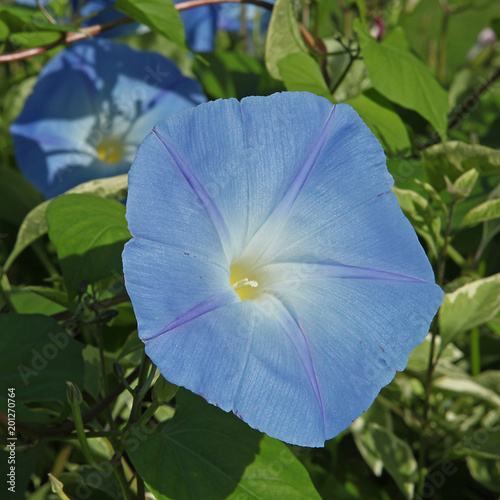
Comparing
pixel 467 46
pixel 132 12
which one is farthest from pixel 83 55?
pixel 467 46

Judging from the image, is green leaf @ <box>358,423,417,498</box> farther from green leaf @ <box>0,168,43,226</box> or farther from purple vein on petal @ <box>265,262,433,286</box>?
green leaf @ <box>0,168,43,226</box>

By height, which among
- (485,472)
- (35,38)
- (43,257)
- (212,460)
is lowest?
(485,472)

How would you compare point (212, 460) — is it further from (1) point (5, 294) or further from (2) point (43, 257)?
(2) point (43, 257)

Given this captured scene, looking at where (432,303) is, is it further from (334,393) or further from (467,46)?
(467,46)

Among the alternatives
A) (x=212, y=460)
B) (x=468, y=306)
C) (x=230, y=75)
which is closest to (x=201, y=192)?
(x=212, y=460)

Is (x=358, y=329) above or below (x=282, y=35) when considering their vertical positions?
below

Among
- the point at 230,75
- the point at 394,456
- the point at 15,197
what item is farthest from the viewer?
the point at 230,75

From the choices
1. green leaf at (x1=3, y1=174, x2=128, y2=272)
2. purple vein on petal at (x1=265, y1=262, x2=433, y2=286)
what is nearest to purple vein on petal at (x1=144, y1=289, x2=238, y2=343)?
purple vein on petal at (x1=265, y1=262, x2=433, y2=286)
